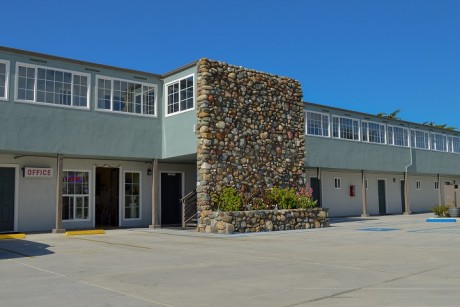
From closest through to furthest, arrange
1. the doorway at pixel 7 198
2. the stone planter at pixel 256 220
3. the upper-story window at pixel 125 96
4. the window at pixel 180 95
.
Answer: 1. the stone planter at pixel 256 220
2. the doorway at pixel 7 198
3. the upper-story window at pixel 125 96
4. the window at pixel 180 95

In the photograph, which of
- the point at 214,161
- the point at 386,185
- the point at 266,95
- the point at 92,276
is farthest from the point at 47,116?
the point at 386,185

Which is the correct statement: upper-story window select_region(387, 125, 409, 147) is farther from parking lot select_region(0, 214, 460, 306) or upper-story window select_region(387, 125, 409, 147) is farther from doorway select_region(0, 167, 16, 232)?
doorway select_region(0, 167, 16, 232)

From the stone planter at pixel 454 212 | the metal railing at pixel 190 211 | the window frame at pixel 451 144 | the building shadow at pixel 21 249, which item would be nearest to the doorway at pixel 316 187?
the stone planter at pixel 454 212

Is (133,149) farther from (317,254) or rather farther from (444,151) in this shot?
(444,151)

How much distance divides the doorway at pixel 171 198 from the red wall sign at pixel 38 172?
524 centimetres

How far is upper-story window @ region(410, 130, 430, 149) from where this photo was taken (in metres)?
33.1

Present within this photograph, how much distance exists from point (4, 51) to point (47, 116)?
2524 mm

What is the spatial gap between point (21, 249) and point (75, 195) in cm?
728

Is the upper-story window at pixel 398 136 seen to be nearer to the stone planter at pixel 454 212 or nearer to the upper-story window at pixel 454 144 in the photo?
the stone planter at pixel 454 212

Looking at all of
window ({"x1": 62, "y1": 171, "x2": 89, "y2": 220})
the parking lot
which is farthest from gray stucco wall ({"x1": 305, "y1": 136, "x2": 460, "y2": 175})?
the parking lot

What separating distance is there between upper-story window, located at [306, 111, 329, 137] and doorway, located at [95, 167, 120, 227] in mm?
10622

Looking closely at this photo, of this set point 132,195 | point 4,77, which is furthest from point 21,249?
point 132,195

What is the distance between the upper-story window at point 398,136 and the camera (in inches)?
1231

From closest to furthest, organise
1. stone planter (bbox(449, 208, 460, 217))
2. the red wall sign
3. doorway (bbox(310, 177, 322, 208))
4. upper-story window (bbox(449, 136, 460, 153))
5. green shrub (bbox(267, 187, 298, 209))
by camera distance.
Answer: the red wall sign, green shrub (bbox(267, 187, 298, 209)), stone planter (bbox(449, 208, 460, 217)), doorway (bbox(310, 177, 322, 208)), upper-story window (bbox(449, 136, 460, 153))
